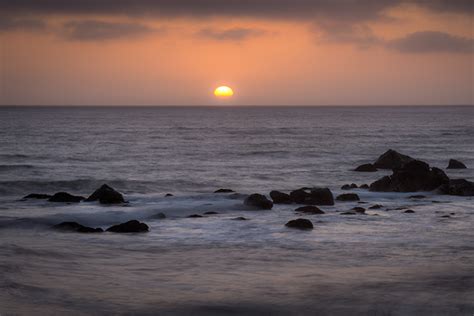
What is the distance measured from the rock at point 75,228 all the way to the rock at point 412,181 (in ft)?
60.1

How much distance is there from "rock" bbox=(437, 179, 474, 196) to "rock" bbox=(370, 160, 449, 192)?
91 cm

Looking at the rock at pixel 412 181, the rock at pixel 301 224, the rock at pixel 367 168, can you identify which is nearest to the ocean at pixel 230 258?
the rock at pixel 301 224

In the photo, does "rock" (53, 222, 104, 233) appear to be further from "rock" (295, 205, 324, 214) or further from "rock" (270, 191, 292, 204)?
"rock" (270, 191, 292, 204)

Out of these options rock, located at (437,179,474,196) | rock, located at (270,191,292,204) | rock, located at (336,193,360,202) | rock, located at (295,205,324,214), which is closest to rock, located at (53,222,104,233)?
rock, located at (295,205,324,214)

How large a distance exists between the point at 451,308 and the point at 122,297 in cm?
709

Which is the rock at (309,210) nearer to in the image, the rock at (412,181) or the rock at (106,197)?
the rock at (106,197)

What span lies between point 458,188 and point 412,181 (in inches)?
113

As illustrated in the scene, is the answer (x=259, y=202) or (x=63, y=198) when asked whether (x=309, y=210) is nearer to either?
(x=259, y=202)

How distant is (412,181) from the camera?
37062mm

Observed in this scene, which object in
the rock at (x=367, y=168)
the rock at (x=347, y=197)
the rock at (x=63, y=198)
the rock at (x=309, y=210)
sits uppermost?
Result: the rock at (x=63, y=198)

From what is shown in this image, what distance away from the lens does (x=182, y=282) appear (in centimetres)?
1648

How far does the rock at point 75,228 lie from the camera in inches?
951

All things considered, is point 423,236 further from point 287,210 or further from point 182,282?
point 182,282

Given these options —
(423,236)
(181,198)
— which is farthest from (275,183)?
(423,236)
